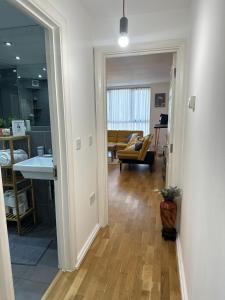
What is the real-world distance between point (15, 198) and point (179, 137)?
6.43ft

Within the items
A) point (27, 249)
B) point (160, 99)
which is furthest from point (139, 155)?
point (27, 249)

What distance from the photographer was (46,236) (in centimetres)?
238

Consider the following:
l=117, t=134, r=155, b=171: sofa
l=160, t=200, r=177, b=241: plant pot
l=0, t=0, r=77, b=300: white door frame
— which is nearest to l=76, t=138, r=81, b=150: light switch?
l=0, t=0, r=77, b=300: white door frame

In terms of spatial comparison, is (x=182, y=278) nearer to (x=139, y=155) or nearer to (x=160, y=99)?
(x=139, y=155)

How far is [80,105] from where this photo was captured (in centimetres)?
193

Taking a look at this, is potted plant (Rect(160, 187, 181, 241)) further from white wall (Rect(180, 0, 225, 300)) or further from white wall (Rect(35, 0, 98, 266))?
white wall (Rect(180, 0, 225, 300))

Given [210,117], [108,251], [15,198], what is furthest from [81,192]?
[210,117]

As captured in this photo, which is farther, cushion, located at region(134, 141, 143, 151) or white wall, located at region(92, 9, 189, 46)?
cushion, located at region(134, 141, 143, 151)

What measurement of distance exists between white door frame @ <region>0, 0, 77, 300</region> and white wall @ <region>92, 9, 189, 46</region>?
75 centimetres

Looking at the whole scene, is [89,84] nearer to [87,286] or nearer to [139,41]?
[139,41]

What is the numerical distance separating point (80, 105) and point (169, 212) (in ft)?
4.83

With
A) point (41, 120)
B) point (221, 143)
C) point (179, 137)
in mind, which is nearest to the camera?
point (221, 143)

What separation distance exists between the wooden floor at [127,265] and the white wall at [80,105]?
206 mm

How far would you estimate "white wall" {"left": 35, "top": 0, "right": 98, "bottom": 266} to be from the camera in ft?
5.50
